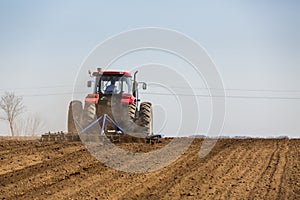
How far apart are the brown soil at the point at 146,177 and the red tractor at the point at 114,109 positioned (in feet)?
7.93

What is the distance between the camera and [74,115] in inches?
619

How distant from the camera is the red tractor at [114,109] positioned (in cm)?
1521

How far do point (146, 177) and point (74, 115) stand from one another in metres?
7.19

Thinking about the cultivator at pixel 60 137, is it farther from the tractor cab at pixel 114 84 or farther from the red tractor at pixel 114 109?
the tractor cab at pixel 114 84

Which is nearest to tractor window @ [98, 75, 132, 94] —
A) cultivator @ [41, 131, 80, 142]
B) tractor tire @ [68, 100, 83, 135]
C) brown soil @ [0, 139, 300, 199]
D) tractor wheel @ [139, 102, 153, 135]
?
tractor wheel @ [139, 102, 153, 135]

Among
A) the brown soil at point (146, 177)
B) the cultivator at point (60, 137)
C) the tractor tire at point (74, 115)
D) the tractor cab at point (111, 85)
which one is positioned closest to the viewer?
the brown soil at point (146, 177)

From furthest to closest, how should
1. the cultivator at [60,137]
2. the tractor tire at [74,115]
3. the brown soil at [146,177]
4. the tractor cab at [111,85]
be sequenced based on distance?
the tractor cab at [111,85]
the tractor tire at [74,115]
the cultivator at [60,137]
the brown soil at [146,177]

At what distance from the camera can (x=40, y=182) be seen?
8172 millimetres

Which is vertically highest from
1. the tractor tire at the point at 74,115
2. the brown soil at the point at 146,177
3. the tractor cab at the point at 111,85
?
the tractor cab at the point at 111,85

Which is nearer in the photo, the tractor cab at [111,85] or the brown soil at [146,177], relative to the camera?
the brown soil at [146,177]

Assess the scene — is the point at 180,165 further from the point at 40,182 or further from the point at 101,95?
the point at 101,95

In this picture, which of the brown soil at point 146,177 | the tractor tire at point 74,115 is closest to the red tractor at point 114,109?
the tractor tire at point 74,115

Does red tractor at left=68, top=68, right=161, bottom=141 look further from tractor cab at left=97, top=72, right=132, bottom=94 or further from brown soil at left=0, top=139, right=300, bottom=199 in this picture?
brown soil at left=0, top=139, right=300, bottom=199

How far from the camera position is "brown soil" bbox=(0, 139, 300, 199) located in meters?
7.55
